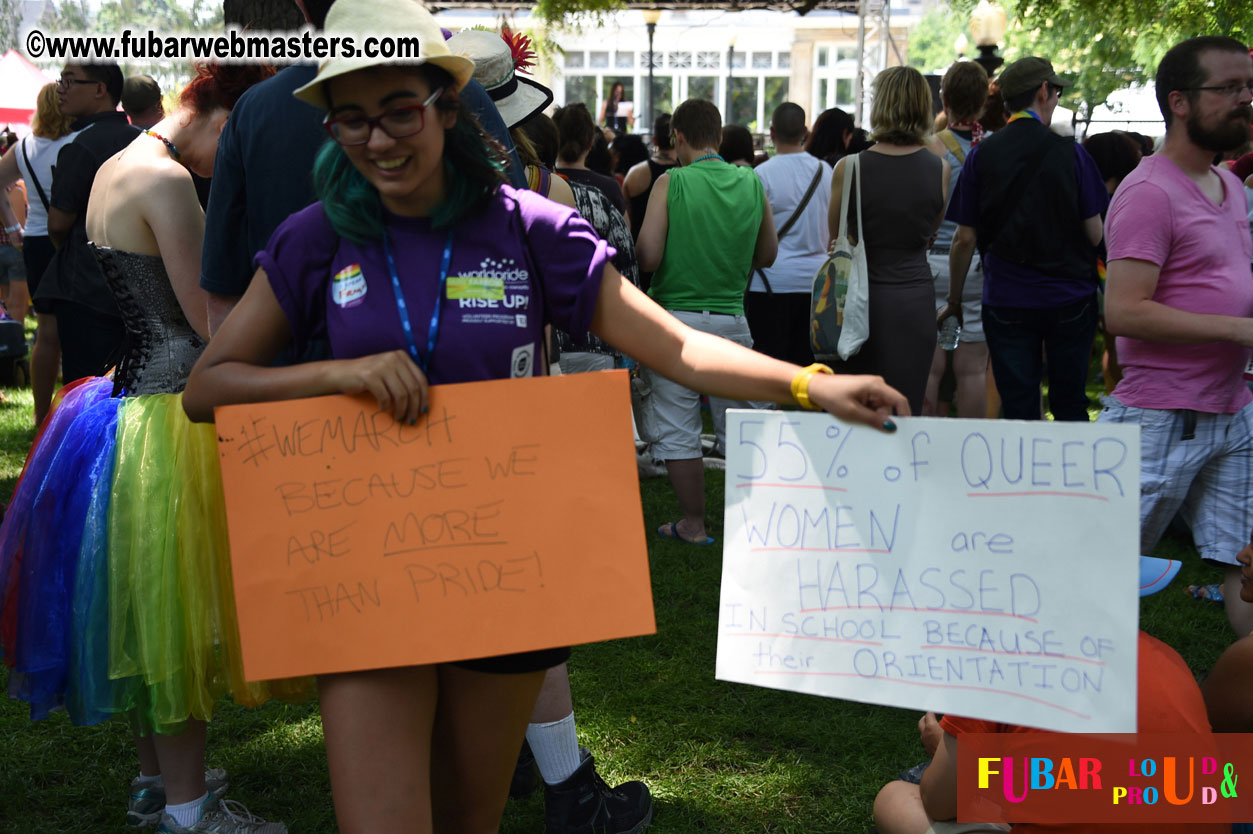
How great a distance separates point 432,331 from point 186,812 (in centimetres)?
173

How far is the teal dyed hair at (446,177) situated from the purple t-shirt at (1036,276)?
3788 millimetres

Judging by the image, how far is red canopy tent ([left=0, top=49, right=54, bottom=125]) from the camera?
43.1ft

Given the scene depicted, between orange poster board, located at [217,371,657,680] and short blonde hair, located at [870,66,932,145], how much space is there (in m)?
3.68

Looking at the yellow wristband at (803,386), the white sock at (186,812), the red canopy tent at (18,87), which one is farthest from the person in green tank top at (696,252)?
the red canopy tent at (18,87)

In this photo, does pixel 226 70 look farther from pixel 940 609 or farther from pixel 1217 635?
pixel 1217 635

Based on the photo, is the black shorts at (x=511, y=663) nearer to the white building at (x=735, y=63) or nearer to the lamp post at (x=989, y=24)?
the lamp post at (x=989, y=24)

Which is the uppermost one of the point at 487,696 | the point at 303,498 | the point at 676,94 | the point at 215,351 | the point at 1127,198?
the point at 676,94

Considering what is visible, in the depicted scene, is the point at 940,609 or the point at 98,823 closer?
the point at 940,609

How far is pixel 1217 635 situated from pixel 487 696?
143 inches

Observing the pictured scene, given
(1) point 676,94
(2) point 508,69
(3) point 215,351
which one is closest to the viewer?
(3) point 215,351

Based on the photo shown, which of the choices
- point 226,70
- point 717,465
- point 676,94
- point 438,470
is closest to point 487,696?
point 438,470

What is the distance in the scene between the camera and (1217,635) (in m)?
4.58

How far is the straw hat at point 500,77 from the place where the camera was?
375 centimetres

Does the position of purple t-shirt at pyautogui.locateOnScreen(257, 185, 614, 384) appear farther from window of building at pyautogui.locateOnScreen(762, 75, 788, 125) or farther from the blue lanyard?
window of building at pyautogui.locateOnScreen(762, 75, 788, 125)
